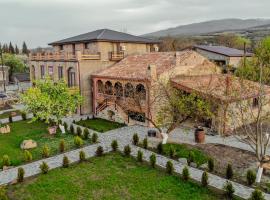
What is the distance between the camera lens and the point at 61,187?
16688 mm

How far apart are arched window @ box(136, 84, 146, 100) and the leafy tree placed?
656 cm

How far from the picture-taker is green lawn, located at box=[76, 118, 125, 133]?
28922mm

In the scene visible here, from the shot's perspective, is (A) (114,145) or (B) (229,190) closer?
(B) (229,190)

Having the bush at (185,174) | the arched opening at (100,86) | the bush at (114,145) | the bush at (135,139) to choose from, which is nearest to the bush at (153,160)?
the bush at (185,174)

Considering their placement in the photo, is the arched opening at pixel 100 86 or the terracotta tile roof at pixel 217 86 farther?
the arched opening at pixel 100 86

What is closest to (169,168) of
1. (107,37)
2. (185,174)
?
(185,174)

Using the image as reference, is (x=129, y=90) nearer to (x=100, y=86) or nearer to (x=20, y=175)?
(x=100, y=86)

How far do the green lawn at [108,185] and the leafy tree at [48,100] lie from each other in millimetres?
8659

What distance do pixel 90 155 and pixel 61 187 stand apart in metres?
5.16

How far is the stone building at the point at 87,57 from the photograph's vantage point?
34281 mm

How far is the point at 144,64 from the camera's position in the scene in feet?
104

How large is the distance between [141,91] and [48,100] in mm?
9403

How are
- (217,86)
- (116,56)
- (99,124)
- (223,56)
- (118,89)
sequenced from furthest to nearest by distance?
1. (223,56)
2. (116,56)
3. (118,89)
4. (99,124)
5. (217,86)

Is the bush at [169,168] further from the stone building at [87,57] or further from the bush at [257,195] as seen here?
the stone building at [87,57]
